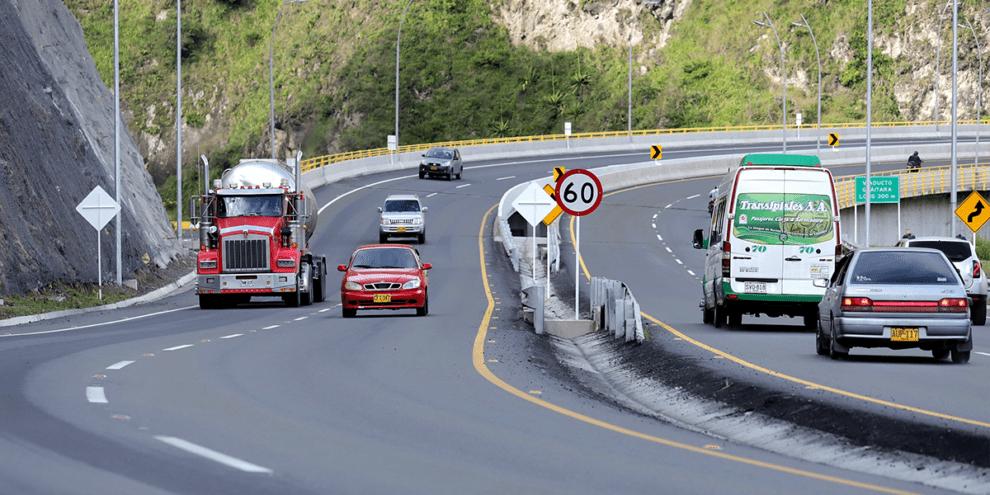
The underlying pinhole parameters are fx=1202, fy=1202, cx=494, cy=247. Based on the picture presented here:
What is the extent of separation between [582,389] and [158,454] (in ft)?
Result: 19.8

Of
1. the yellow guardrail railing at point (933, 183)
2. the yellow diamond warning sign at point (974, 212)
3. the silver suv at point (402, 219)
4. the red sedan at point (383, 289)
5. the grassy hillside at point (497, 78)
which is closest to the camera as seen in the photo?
the red sedan at point (383, 289)

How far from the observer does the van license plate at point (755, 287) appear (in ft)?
70.5

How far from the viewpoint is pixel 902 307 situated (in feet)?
50.2

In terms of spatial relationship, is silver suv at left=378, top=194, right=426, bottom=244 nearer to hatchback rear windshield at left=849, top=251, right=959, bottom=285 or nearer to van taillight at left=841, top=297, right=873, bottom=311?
hatchback rear windshield at left=849, top=251, right=959, bottom=285

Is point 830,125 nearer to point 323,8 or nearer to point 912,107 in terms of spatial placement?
point 912,107

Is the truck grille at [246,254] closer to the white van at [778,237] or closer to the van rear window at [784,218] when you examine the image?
the white van at [778,237]

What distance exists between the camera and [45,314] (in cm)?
2681

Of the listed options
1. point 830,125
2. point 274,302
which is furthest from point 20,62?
point 830,125

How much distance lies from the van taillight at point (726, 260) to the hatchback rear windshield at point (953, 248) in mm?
7107

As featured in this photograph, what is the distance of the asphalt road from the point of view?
7543 millimetres

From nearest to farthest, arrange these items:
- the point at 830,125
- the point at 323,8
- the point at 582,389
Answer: the point at 582,389 → the point at 830,125 → the point at 323,8

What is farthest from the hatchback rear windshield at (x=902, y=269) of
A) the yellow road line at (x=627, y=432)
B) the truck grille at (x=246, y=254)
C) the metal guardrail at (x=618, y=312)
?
the truck grille at (x=246, y=254)

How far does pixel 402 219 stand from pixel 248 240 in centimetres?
2048

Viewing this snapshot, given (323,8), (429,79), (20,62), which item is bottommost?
(20,62)
